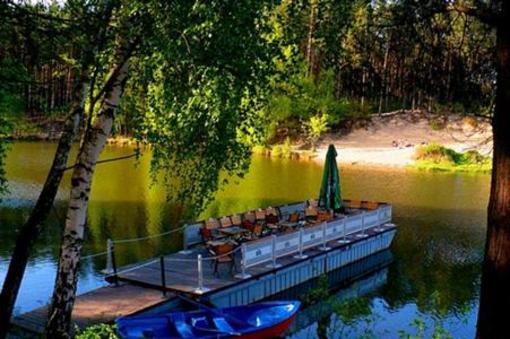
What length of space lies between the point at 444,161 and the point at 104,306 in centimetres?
4576

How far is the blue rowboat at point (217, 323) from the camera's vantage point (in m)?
12.1

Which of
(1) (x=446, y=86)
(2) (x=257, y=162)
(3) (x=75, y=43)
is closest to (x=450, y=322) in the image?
(1) (x=446, y=86)

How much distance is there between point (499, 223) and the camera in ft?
20.3

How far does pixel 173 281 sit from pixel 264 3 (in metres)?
9.49

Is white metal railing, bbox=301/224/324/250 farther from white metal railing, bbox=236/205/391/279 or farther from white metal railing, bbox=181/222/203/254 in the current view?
white metal railing, bbox=181/222/203/254

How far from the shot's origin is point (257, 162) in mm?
54000

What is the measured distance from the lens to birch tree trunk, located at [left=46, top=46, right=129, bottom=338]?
29.0ft

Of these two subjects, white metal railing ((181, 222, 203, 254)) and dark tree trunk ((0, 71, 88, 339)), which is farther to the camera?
white metal railing ((181, 222, 203, 254))

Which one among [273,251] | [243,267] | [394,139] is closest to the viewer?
[243,267]

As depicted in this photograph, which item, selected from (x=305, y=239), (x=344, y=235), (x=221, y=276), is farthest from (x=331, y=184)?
(x=221, y=276)

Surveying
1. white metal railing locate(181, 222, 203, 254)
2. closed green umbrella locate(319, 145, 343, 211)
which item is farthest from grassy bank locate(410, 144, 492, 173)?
white metal railing locate(181, 222, 203, 254)

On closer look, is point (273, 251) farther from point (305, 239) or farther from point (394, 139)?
point (394, 139)

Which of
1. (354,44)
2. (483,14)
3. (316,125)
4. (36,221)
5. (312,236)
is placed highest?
(354,44)

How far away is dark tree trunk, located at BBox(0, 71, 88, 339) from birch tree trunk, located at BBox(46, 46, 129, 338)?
45cm
